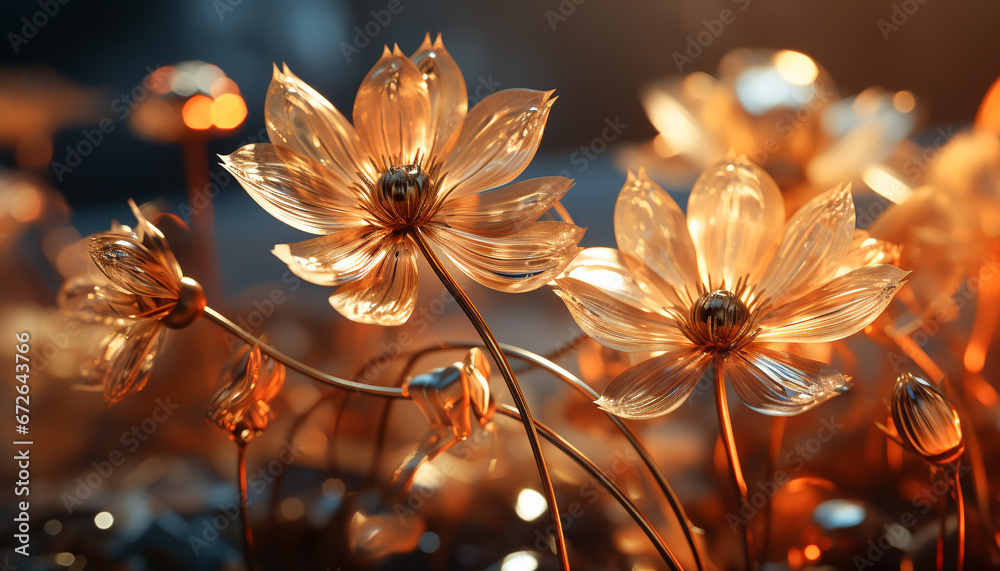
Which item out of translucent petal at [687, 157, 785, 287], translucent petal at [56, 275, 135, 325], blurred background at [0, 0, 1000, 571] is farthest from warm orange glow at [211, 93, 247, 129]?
translucent petal at [687, 157, 785, 287]

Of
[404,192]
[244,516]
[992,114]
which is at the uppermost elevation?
[992,114]

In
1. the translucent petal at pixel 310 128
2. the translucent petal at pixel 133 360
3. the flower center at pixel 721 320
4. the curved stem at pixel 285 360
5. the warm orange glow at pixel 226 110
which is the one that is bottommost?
the translucent petal at pixel 133 360

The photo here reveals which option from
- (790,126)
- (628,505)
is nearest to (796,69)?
(790,126)

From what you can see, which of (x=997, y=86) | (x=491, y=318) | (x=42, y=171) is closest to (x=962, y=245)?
(x=997, y=86)

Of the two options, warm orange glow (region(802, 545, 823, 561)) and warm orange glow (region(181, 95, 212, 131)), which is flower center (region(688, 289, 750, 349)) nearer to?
warm orange glow (region(802, 545, 823, 561))

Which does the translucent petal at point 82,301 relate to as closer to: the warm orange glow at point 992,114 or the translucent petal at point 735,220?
the translucent petal at point 735,220

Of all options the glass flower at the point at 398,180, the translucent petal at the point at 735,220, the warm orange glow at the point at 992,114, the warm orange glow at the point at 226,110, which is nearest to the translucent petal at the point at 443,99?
the glass flower at the point at 398,180

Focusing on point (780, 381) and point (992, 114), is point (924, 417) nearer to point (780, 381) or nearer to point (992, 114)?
point (780, 381)

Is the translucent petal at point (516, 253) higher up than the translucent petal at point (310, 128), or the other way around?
the translucent petal at point (310, 128)
